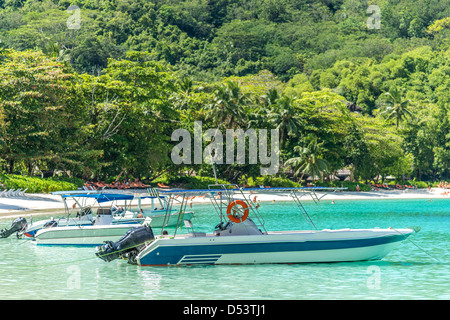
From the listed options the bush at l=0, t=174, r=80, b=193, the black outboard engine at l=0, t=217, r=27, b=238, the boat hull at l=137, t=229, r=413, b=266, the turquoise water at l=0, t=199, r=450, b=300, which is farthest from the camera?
the bush at l=0, t=174, r=80, b=193

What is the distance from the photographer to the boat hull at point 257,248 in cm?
1895

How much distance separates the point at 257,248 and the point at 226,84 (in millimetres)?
49016

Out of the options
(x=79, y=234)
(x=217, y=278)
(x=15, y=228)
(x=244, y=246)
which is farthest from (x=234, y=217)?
(x=15, y=228)

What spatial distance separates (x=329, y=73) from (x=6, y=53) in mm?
77973

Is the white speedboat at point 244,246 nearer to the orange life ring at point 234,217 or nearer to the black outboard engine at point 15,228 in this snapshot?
the orange life ring at point 234,217

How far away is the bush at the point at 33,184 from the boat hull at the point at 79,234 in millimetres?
18704

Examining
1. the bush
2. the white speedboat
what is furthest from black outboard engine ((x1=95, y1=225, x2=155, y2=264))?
the bush

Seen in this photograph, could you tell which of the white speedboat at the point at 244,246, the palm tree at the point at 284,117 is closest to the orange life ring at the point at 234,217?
the white speedboat at the point at 244,246

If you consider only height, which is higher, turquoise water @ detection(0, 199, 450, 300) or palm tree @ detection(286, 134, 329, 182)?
palm tree @ detection(286, 134, 329, 182)

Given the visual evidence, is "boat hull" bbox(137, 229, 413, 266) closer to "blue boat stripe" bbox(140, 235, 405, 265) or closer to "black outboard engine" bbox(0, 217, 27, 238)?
"blue boat stripe" bbox(140, 235, 405, 265)

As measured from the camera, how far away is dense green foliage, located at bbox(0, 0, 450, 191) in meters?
48.4

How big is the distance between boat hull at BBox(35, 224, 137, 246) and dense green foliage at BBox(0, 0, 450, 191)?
746 inches

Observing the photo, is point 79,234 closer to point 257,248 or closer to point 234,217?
point 234,217
